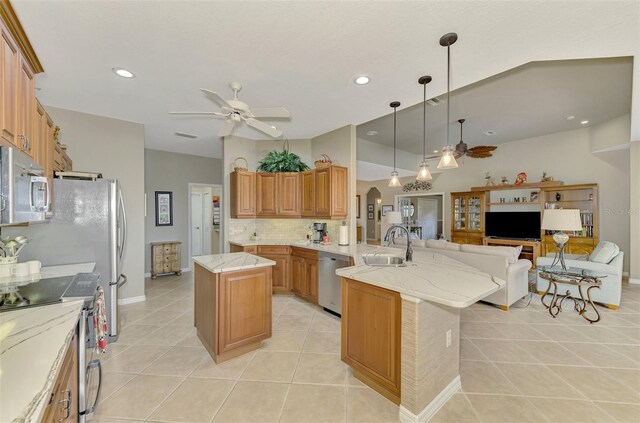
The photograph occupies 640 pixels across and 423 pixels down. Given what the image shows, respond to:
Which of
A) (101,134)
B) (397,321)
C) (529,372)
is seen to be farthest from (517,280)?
(101,134)

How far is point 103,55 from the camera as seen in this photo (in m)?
2.36

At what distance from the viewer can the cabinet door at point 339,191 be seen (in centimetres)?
419

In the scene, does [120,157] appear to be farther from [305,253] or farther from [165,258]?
[305,253]

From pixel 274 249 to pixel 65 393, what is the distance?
3.27m

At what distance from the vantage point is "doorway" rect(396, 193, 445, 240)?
868cm

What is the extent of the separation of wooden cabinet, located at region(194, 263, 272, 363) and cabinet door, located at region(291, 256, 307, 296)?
4.54ft

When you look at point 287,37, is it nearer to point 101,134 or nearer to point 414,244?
point 101,134

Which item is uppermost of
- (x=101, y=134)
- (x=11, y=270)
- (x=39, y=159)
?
(x=101, y=134)

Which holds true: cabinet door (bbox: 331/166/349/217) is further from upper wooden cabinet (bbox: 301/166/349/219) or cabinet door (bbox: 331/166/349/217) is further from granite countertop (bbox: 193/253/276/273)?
granite countertop (bbox: 193/253/276/273)

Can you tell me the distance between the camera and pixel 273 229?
5133mm

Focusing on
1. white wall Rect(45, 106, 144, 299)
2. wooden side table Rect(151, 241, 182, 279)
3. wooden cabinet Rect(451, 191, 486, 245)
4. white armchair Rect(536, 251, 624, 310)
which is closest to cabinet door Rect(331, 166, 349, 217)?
white wall Rect(45, 106, 144, 299)

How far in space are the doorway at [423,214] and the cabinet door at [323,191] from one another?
508cm

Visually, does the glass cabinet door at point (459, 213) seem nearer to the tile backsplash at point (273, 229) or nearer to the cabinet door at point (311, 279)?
the tile backsplash at point (273, 229)

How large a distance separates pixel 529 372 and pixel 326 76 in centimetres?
339
